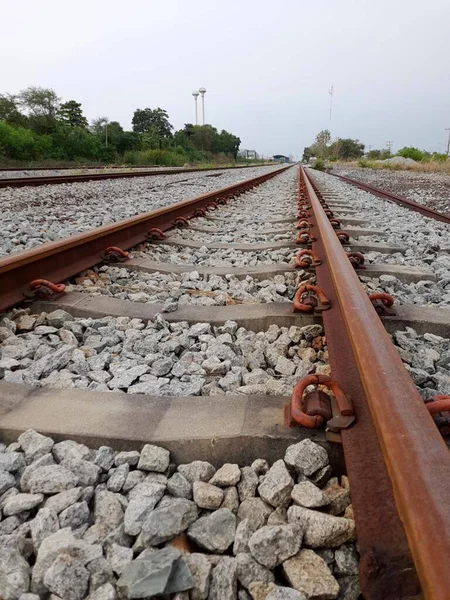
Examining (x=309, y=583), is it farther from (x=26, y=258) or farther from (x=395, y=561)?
(x=26, y=258)

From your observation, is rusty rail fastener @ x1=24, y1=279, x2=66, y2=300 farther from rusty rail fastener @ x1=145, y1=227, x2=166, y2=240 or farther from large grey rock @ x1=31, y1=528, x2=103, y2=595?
rusty rail fastener @ x1=145, y1=227, x2=166, y2=240

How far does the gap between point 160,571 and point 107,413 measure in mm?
563

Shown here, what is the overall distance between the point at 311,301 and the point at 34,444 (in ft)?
4.15

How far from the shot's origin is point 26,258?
7.75ft

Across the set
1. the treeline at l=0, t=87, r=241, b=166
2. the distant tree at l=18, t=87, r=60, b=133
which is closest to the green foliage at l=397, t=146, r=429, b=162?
the treeline at l=0, t=87, r=241, b=166

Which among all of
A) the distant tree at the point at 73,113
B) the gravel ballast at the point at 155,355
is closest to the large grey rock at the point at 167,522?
the gravel ballast at the point at 155,355

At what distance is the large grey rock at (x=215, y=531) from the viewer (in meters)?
0.97

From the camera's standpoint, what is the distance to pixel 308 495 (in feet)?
3.39

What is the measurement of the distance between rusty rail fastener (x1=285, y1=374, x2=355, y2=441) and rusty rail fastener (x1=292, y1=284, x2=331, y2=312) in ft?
2.36

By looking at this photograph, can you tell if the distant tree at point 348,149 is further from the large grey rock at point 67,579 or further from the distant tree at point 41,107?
the large grey rock at point 67,579

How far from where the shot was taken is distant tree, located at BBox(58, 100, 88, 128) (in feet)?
148

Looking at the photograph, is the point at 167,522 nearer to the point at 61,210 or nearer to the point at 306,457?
the point at 306,457

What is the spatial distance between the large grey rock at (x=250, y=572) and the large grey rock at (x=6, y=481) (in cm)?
60

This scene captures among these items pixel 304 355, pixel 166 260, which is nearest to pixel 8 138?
pixel 166 260
